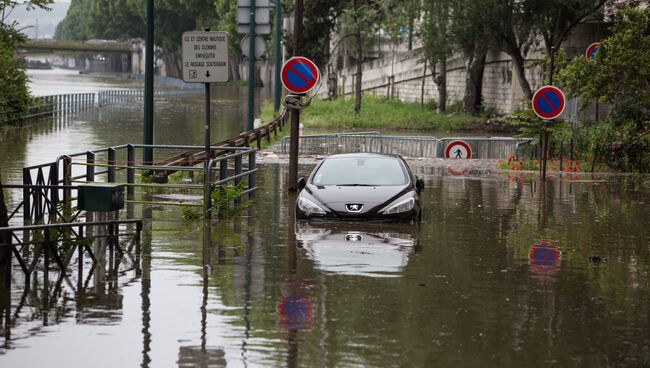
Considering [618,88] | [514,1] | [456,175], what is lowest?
[456,175]

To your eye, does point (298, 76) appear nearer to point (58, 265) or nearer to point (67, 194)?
point (67, 194)

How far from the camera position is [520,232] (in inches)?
680

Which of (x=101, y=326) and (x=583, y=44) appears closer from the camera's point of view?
(x=101, y=326)

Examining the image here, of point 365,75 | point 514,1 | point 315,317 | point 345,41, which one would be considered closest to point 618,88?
point 315,317

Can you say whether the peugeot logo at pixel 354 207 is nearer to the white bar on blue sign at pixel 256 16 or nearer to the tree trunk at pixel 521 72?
the white bar on blue sign at pixel 256 16

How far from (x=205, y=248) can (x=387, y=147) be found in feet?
75.1

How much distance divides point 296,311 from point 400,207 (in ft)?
21.5

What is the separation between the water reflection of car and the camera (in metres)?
13.7

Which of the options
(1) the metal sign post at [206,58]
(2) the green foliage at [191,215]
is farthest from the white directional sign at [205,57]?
(2) the green foliage at [191,215]

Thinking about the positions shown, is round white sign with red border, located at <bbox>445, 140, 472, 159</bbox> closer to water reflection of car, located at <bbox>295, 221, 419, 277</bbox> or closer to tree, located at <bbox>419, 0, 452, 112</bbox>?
water reflection of car, located at <bbox>295, 221, 419, 277</bbox>

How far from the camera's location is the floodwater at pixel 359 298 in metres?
9.43

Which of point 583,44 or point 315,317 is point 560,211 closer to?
point 315,317

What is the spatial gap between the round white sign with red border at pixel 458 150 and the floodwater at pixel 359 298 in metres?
12.1

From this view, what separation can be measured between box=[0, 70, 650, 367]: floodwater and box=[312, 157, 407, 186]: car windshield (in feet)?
2.97
